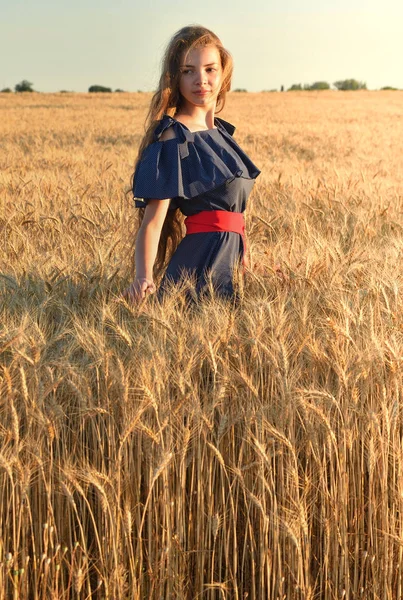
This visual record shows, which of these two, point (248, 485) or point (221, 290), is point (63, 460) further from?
point (221, 290)

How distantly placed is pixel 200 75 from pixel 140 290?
28.9 inches

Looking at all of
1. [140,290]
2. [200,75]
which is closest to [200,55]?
[200,75]

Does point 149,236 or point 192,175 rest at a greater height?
point 192,175

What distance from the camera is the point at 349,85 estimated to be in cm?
5506

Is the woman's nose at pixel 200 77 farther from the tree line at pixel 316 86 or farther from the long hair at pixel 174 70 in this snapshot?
the tree line at pixel 316 86

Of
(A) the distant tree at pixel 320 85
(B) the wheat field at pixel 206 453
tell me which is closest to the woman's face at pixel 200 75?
(B) the wheat field at pixel 206 453

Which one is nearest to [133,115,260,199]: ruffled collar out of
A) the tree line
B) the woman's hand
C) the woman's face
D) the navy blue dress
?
the navy blue dress

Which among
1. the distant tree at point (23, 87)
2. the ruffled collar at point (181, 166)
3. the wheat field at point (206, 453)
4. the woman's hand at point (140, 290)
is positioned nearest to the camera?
the wheat field at point (206, 453)

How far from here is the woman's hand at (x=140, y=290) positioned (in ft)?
7.51

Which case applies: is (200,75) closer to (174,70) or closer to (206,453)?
(174,70)

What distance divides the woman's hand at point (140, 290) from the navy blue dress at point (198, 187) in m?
0.15

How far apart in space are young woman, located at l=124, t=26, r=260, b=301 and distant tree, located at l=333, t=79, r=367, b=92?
54.4m

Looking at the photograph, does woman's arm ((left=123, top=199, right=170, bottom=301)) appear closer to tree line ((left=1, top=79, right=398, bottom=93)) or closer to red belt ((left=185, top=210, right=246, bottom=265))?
red belt ((left=185, top=210, right=246, bottom=265))

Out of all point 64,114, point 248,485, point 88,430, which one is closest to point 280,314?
point 248,485
